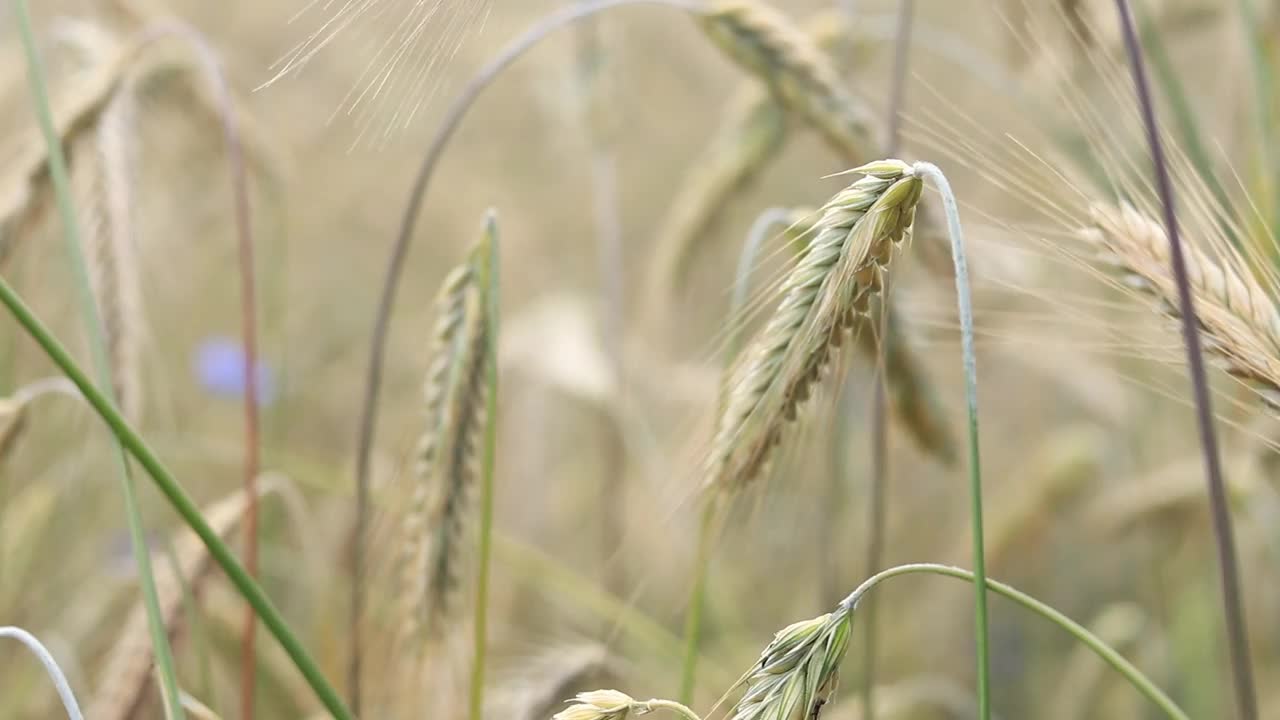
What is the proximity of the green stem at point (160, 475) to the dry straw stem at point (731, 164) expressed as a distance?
3.03 feet

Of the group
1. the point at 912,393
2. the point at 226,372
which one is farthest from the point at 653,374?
the point at 912,393

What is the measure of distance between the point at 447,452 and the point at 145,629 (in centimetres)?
35

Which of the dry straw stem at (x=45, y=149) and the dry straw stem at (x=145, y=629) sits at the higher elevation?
the dry straw stem at (x=45, y=149)

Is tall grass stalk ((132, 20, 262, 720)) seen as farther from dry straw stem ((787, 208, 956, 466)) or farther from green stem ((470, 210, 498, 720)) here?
dry straw stem ((787, 208, 956, 466))

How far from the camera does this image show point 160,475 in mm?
633

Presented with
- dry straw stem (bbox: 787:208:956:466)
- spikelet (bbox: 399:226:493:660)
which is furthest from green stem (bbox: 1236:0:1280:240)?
spikelet (bbox: 399:226:493:660)

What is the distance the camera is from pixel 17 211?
104 centimetres

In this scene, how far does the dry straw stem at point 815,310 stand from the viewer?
0.63 m

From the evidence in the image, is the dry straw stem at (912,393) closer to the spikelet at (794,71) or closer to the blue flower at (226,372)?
the spikelet at (794,71)

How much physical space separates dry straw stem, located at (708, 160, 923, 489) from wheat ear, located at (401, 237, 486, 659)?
23cm

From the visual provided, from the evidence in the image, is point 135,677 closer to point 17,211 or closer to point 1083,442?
point 17,211

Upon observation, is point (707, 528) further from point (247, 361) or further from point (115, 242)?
point (115, 242)

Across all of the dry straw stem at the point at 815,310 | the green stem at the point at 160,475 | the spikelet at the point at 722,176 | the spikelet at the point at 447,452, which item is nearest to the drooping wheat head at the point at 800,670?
the dry straw stem at the point at 815,310

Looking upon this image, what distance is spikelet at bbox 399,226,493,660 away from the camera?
89cm
